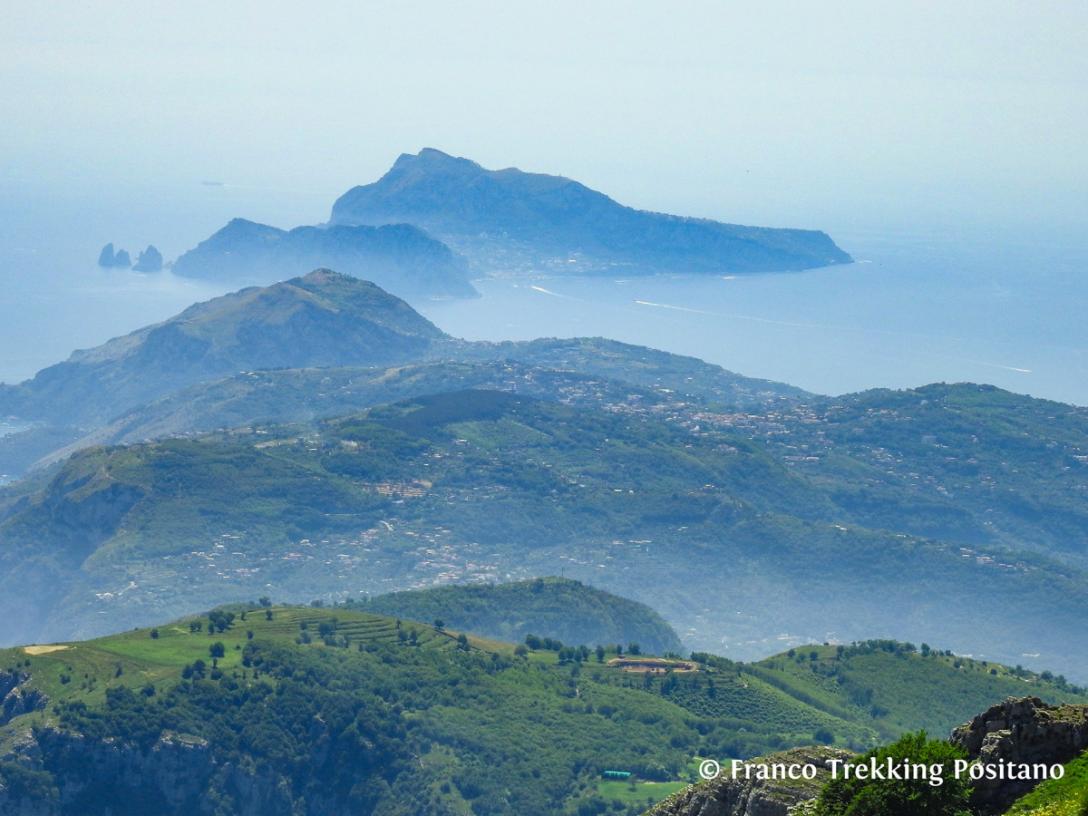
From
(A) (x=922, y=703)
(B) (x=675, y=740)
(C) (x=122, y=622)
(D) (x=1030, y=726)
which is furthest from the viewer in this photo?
(C) (x=122, y=622)

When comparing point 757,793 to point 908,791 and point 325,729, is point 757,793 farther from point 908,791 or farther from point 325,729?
point 325,729

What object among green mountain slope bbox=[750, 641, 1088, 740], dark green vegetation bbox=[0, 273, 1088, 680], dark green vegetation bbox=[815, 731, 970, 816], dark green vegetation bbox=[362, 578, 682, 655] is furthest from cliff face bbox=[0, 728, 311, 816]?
dark green vegetation bbox=[0, 273, 1088, 680]

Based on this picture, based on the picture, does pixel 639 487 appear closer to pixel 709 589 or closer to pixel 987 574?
pixel 709 589

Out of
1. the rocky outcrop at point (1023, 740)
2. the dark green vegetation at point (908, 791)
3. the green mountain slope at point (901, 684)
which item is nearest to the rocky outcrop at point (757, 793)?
the dark green vegetation at point (908, 791)

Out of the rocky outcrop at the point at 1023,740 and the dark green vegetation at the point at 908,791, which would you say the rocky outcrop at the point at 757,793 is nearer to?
the dark green vegetation at the point at 908,791

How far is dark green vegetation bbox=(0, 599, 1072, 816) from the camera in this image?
8688 centimetres

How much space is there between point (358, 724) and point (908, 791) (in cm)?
6675

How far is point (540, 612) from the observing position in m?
138

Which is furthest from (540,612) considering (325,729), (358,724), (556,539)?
(325,729)

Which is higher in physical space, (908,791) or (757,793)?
(908,791)

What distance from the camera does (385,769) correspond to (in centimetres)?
9075

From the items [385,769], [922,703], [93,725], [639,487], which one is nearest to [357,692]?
[385,769]

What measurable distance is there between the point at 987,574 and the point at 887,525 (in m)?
24.3

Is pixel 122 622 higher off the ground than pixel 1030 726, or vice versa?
Result: pixel 1030 726
